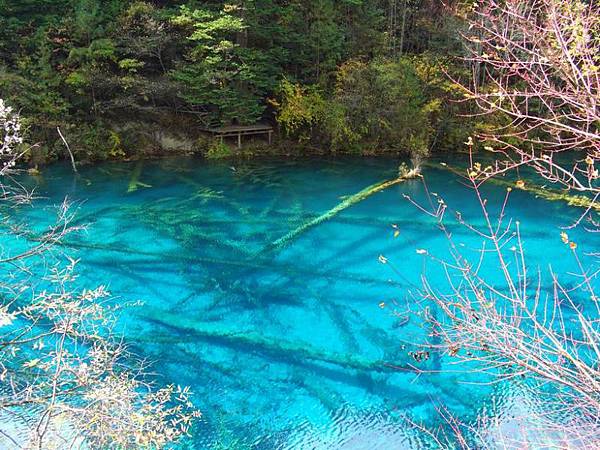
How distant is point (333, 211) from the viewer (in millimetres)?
12609

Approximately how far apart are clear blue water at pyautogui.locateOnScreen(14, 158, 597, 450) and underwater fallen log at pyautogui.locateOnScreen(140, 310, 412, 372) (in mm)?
25

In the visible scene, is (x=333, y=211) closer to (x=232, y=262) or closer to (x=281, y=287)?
(x=232, y=262)

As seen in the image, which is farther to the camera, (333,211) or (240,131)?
(240,131)

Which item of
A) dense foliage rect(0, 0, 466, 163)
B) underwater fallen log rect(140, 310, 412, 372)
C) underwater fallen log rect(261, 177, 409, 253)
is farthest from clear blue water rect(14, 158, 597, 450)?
dense foliage rect(0, 0, 466, 163)

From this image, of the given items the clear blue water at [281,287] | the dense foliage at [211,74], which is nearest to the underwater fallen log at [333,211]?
the clear blue water at [281,287]

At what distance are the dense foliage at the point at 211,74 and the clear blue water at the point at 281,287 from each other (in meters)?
2.09

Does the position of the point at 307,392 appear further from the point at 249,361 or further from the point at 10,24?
the point at 10,24

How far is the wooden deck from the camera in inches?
679

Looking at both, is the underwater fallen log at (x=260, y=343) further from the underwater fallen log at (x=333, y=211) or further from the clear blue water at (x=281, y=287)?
the underwater fallen log at (x=333, y=211)

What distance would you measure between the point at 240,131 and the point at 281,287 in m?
9.77

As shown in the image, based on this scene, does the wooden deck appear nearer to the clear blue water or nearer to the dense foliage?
the dense foliage

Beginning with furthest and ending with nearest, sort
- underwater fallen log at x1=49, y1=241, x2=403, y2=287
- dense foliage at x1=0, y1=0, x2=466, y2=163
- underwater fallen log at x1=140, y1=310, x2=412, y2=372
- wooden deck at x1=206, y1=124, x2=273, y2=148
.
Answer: wooden deck at x1=206, y1=124, x2=273, y2=148 < dense foliage at x1=0, y1=0, x2=466, y2=163 < underwater fallen log at x1=49, y1=241, x2=403, y2=287 < underwater fallen log at x1=140, y1=310, x2=412, y2=372

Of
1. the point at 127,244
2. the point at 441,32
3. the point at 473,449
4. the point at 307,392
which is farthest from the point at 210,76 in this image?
the point at 473,449

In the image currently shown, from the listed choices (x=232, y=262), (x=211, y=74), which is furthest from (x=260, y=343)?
(x=211, y=74)
